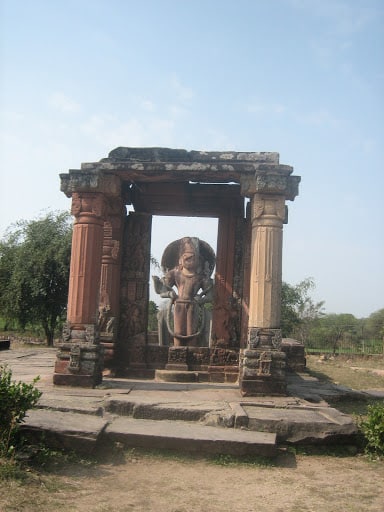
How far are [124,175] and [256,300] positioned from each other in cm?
294

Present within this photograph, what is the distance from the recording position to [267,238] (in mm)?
7355

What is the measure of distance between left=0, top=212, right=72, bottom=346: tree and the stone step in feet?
43.7

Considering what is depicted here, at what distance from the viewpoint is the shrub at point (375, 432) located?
5.16 m

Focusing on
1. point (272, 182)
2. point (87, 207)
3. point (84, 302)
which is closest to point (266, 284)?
point (272, 182)

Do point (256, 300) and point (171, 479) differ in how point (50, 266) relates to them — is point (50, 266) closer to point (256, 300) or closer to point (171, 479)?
point (256, 300)

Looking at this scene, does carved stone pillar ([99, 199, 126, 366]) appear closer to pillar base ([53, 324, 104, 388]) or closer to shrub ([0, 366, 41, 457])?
pillar base ([53, 324, 104, 388])

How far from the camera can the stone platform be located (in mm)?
4973

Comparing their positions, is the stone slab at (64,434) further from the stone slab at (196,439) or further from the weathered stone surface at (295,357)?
the weathered stone surface at (295,357)

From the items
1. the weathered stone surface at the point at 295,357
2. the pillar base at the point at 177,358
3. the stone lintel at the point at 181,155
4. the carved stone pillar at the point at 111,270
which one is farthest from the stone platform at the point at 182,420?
the weathered stone surface at the point at 295,357

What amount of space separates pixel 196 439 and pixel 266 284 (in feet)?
9.36

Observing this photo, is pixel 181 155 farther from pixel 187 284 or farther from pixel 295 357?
pixel 295 357

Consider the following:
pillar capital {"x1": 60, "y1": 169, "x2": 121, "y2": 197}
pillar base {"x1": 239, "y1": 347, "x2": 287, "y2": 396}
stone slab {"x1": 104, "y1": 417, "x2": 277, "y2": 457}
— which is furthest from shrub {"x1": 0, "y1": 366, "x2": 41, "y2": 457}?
pillar capital {"x1": 60, "y1": 169, "x2": 121, "y2": 197}

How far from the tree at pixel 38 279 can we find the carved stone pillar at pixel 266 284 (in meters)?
12.1

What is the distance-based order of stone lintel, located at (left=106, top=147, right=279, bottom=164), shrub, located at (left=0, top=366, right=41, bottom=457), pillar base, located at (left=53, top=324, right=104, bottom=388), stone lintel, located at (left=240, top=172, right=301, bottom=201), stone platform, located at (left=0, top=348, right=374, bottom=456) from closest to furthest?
shrub, located at (left=0, top=366, right=41, bottom=457) → stone platform, located at (left=0, top=348, right=374, bottom=456) → pillar base, located at (left=53, top=324, right=104, bottom=388) → stone lintel, located at (left=240, top=172, right=301, bottom=201) → stone lintel, located at (left=106, top=147, right=279, bottom=164)
